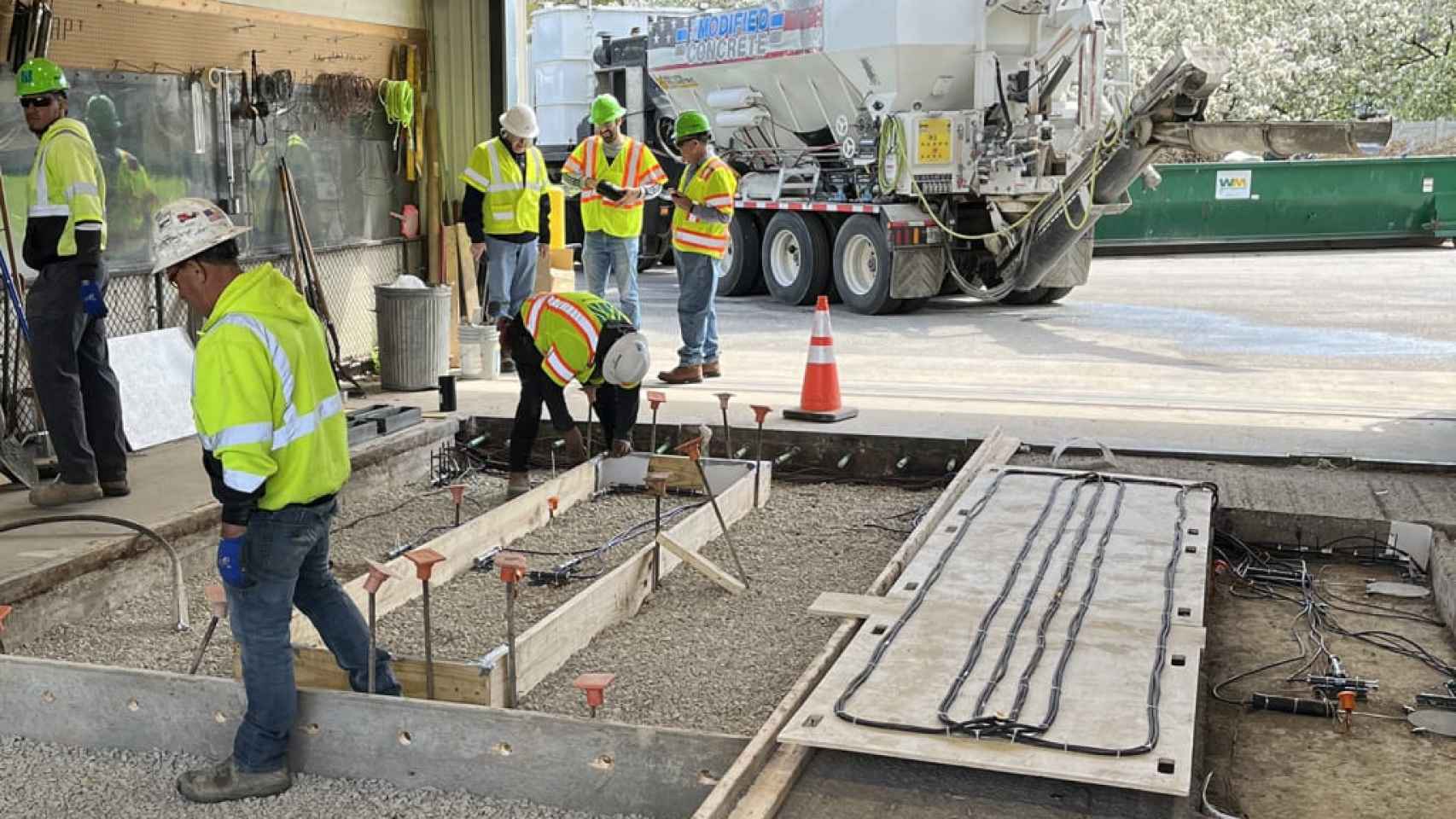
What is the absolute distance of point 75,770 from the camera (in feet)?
15.5

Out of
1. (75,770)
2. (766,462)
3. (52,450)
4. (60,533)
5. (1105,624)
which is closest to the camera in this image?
(75,770)

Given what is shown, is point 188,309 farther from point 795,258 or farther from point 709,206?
point 795,258

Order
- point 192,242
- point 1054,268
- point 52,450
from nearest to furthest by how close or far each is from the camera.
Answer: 1. point 192,242
2. point 52,450
3. point 1054,268

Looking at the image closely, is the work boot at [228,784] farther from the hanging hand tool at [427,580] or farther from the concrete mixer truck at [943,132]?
the concrete mixer truck at [943,132]

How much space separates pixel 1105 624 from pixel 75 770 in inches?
130

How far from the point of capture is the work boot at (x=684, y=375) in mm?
10945

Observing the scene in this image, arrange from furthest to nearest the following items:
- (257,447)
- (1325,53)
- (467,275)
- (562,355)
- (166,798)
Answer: (1325,53) → (467,275) → (562,355) → (166,798) → (257,447)

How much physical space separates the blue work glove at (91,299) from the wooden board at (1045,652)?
3938 mm

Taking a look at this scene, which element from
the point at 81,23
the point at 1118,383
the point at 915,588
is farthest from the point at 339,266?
the point at 915,588

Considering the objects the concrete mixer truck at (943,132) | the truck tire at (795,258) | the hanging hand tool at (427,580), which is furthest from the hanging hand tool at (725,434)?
the truck tire at (795,258)

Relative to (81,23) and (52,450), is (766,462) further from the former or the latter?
(81,23)

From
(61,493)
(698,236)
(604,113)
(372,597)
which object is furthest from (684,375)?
(372,597)

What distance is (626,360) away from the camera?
777 centimetres

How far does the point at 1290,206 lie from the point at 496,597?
18.9 metres
